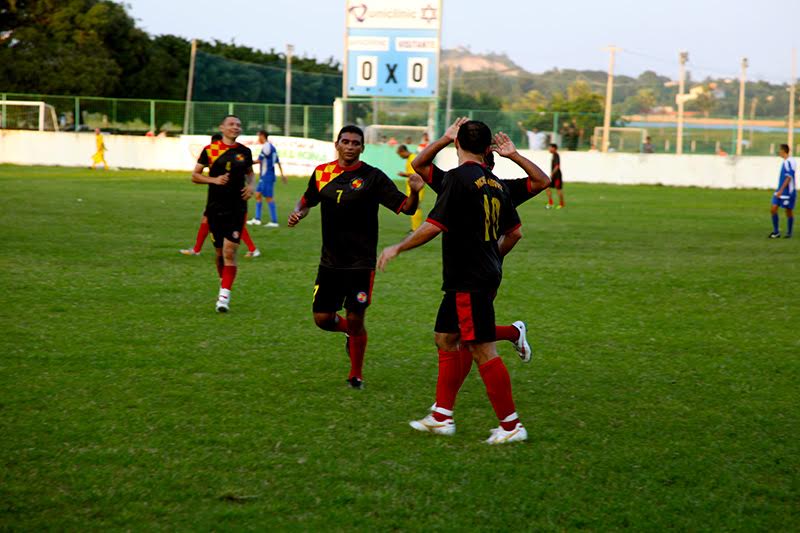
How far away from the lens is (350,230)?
272 inches

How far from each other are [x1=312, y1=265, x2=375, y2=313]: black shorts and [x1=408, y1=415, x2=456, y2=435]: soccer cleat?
1.22 meters

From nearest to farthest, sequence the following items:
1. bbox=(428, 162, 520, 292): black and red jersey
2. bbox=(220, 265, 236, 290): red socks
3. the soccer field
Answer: the soccer field
bbox=(428, 162, 520, 292): black and red jersey
bbox=(220, 265, 236, 290): red socks

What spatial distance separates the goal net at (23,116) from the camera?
42812mm

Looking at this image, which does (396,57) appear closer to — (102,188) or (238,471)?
(102,188)

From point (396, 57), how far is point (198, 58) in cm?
3778

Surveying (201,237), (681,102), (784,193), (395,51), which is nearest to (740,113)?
(681,102)

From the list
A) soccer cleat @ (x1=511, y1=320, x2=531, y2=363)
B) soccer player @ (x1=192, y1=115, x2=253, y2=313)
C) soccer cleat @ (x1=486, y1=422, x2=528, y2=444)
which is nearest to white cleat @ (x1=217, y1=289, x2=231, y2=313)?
soccer player @ (x1=192, y1=115, x2=253, y2=313)

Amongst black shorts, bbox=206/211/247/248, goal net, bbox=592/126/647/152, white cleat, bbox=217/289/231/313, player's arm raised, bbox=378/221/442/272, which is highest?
goal net, bbox=592/126/647/152

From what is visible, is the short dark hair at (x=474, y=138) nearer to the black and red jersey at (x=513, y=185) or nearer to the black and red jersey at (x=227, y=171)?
the black and red jersey at (x=513, y=185)

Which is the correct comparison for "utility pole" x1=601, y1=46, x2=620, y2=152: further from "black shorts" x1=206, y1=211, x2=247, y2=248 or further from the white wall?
"black shorts" x1=206, y1=211, x2=247, y2=248

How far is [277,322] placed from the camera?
9508 millimetres

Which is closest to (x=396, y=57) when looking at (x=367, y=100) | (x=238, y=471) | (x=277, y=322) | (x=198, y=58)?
(x=367, y=100)

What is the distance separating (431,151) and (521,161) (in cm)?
56

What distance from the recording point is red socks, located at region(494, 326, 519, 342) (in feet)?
21.0
